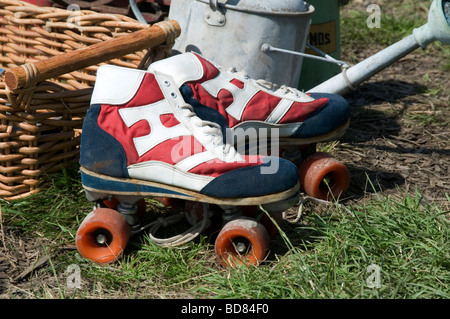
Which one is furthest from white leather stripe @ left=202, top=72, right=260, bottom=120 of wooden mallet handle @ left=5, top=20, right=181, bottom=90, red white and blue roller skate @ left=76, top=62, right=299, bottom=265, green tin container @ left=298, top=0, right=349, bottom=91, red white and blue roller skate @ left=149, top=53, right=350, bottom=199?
green tin container @ left=298, top=0, right=349, bottom=91

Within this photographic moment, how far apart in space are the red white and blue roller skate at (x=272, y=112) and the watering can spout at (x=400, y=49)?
19 centimetres

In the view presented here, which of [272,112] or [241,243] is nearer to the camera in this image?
[241,243]

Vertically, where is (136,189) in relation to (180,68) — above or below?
below

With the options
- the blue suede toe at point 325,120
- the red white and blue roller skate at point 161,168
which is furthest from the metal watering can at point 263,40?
the red white and blue roller skate at point 161,168

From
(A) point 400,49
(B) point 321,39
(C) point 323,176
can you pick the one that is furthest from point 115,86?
(B) point 321,39

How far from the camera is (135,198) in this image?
69.4 inches

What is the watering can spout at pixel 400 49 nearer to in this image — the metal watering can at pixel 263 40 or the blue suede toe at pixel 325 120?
the metal watering can at pixel 263 40

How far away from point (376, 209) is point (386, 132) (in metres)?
0.83

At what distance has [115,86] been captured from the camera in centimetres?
172

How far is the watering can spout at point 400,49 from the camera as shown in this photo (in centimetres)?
196

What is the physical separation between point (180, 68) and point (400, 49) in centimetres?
84

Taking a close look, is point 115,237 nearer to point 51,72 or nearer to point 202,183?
point 202,183

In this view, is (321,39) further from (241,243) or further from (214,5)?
(241,243)
